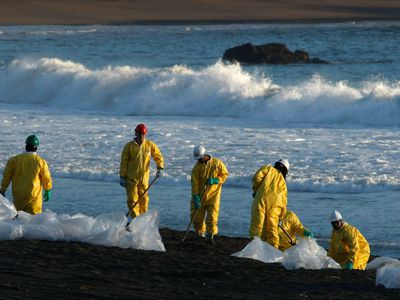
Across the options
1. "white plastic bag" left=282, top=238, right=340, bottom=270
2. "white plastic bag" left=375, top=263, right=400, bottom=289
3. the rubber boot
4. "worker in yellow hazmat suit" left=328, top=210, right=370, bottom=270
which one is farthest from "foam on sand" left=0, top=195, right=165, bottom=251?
"white plastic bag" left=375, top=263, right=400, bottom=289

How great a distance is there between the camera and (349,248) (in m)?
14.5

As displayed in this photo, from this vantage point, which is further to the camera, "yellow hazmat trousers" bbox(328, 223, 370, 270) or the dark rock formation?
the dark rock formation

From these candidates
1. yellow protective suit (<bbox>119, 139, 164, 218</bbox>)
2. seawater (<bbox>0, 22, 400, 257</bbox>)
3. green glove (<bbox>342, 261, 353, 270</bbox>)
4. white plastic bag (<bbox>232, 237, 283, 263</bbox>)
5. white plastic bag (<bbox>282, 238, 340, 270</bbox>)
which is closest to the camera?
white plastic bag (<bbox>282, 238, 340, 270</bbox>)

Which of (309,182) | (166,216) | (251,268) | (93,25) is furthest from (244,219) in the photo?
(93,25)

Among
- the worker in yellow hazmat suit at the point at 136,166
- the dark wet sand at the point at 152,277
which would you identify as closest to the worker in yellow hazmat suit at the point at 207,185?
the worker in yellow hazmat suit at the point at 136,166

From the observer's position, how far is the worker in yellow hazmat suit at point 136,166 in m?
17.1

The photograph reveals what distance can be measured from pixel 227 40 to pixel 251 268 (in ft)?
174

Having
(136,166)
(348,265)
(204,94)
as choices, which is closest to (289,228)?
(348,265)

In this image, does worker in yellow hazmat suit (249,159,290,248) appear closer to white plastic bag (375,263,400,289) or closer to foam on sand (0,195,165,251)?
foam on sand (0,195,165,251)

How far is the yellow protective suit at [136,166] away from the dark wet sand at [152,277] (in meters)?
2.55

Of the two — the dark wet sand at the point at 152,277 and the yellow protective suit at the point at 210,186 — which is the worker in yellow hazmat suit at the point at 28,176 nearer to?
the dark wet sand at the point at 152,277

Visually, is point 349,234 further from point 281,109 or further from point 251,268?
point 281,109

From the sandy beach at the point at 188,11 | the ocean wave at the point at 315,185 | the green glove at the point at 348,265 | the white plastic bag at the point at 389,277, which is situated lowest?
the sandy beach at the point at 188,11

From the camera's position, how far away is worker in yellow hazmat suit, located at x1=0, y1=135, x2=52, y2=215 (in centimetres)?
1551
